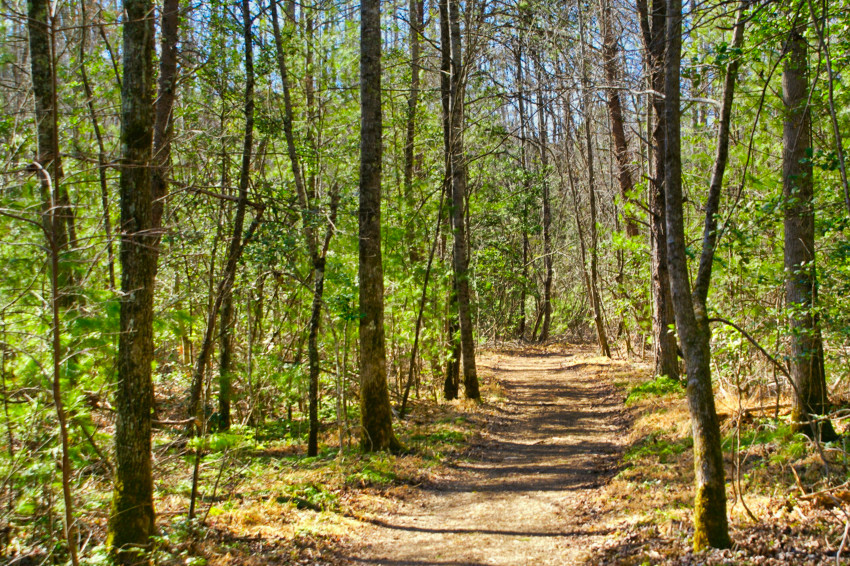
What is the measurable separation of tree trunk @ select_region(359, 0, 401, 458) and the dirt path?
1.64m

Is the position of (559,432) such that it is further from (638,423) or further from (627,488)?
(627,488)

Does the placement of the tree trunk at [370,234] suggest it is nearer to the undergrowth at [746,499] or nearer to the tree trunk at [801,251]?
the undergrowth at [746,499]

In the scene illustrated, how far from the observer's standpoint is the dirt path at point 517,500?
17.8 ft

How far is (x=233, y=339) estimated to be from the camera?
11734mm

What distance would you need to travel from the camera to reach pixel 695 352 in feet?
14.0

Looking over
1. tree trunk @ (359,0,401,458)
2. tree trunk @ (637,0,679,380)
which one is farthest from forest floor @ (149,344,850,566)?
tree trunk @ (637,0,679,380)

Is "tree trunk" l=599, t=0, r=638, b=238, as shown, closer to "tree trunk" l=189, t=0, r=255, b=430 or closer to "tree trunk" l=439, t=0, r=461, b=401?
"tree trunk" l=439, t=0, r=461, b=401

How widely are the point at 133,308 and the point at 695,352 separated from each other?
446 cm

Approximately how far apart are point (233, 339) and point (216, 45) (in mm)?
5899

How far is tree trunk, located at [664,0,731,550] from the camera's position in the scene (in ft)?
13.7

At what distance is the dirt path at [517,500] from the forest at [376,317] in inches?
2.2

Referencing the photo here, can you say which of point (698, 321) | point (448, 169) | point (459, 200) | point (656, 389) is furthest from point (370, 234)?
point (656, 389)

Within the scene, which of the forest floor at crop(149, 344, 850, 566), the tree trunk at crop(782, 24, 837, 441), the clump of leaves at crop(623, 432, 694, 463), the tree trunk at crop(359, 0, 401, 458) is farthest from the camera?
the tree trunk at crop(359, 0, 401, 458)

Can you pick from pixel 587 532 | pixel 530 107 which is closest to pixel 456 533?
pixel 587 532
